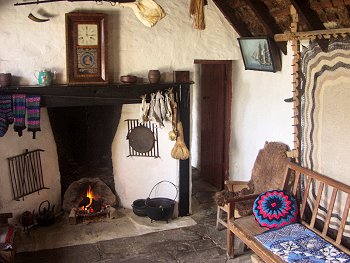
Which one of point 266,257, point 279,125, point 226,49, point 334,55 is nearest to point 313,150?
point 279,125

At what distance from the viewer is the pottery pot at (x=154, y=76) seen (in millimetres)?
4438

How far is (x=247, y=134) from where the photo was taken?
199 inches

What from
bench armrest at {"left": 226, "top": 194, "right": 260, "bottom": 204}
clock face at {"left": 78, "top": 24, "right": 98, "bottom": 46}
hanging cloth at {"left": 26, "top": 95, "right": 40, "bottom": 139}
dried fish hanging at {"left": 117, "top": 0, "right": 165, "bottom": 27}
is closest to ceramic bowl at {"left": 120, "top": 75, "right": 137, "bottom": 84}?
clock face at {"left": 78, "top": 24, "right": 98, "bottom": 46}

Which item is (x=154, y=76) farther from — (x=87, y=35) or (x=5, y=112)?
(x=5, y=112)

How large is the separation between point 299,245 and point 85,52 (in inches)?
115

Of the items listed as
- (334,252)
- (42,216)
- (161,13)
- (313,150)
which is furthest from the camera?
(42,216)

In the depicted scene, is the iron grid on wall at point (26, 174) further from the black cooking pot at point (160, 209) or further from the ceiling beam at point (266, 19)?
the ceiling beam at point (266, 19)

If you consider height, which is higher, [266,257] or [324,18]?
[324,18]

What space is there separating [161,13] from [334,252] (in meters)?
2.99

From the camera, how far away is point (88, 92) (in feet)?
14.1

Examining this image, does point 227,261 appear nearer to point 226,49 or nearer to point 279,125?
point 279,125

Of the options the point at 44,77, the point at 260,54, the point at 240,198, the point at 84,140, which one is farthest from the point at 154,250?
the point at 260,54

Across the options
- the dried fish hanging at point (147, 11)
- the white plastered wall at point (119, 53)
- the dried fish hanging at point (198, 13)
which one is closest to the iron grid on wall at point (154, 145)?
the white plastered wall at point (119, 53)

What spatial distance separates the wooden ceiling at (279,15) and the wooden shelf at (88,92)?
102 cm
